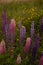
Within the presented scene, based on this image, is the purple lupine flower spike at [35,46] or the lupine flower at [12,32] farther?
the lupine flower at [12,32]

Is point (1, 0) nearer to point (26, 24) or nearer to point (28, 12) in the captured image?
point (28, 12)

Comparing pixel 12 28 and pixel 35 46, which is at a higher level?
pixel 12 28

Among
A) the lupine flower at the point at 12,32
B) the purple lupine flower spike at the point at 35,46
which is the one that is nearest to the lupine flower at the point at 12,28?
the lupine flower at the point at 12,32

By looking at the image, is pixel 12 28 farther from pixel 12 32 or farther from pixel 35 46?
pixel 35 46

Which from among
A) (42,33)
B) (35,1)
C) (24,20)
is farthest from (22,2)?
(42,33)

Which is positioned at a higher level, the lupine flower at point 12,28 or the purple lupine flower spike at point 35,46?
the lupine flower at point 12,28

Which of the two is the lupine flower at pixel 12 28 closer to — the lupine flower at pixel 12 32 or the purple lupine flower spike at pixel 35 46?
the lupine flower at pixel 12 32

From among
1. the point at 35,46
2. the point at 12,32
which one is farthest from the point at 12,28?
the point at 35,46

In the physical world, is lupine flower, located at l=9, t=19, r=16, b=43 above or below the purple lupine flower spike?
above

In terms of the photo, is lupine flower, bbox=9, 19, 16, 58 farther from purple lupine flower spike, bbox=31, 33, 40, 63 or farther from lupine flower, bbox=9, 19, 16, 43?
purple lupine flower spike, bbox=31, 33, 40, 63

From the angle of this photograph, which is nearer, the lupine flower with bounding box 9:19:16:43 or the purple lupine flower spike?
the purple lupine flower spike

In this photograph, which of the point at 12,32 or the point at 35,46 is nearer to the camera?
the point at 35,46

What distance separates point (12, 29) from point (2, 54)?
0.42 metres

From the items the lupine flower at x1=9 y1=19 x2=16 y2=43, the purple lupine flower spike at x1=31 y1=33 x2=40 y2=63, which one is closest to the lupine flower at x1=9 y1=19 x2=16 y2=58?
the lupine flower at x1=9 y1=19 x2=16 y2=43
